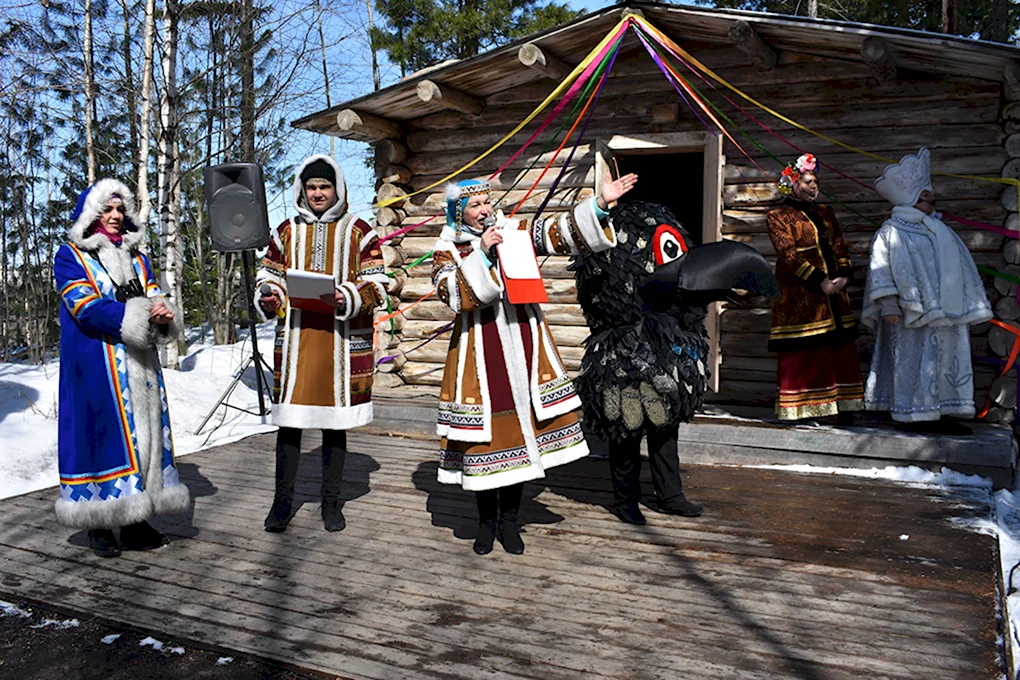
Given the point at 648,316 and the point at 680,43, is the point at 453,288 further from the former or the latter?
the point at 680,43

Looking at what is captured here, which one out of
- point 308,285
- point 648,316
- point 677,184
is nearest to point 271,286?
point 308,285

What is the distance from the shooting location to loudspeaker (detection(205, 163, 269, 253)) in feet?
21.6

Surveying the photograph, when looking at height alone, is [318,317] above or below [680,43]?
below

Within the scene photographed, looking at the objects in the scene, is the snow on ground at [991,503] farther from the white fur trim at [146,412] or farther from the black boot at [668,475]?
the white fur trim at [146,412]

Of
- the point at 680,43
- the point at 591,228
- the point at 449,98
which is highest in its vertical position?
the point at 680,43

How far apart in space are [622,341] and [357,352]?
1296 millimetres

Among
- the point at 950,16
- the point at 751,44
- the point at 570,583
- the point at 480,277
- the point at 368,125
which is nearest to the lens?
the point at 570,583

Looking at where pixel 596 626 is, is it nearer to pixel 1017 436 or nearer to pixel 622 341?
pixel 622 341

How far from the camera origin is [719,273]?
3.67 m

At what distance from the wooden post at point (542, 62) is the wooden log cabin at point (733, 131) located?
1 centimetres

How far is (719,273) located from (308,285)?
1.85 meters

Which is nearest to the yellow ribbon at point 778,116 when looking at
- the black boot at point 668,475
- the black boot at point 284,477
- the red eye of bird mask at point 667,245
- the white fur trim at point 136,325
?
the red eye of bird mask at point 667,245

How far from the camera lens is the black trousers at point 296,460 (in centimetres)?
399

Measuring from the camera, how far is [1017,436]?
5273 mm
